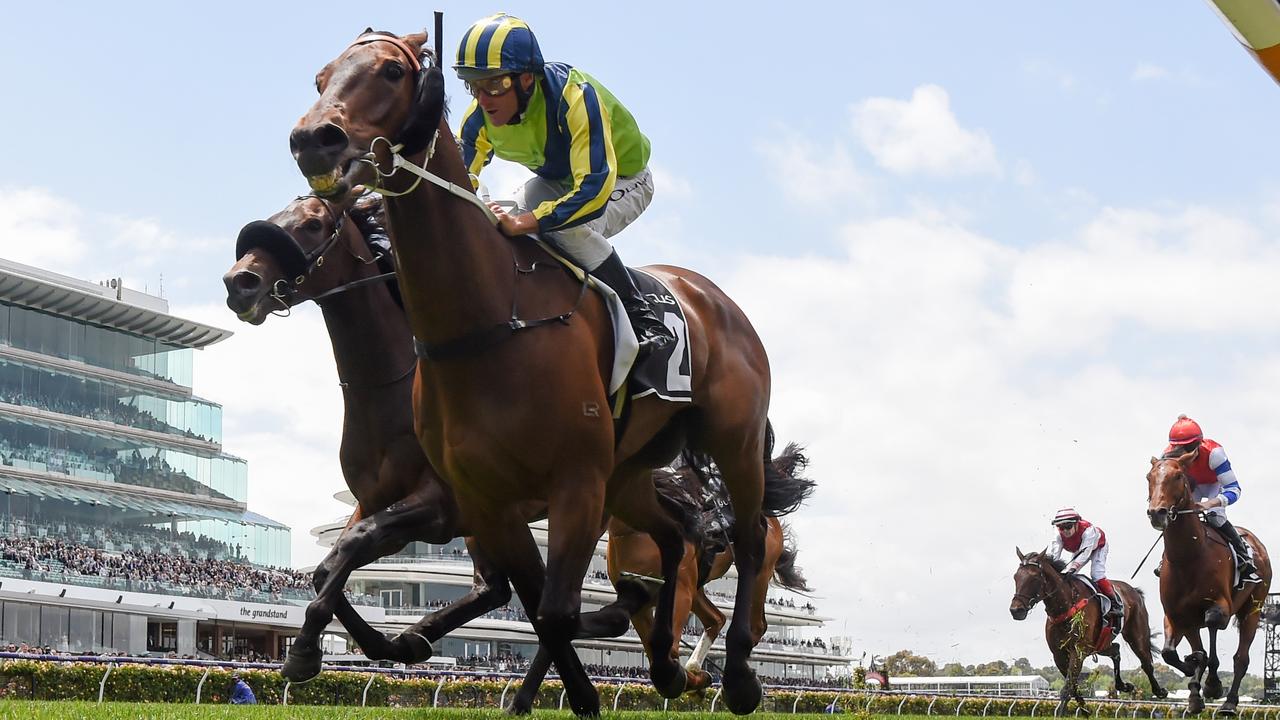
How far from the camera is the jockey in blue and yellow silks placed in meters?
6.09

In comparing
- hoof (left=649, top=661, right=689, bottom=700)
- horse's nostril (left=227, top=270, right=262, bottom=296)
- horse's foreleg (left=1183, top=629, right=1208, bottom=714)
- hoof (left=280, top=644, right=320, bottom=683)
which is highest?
horse's nostril (left=227, top=270, right=262, bottom=296)

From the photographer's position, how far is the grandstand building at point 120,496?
5134cm

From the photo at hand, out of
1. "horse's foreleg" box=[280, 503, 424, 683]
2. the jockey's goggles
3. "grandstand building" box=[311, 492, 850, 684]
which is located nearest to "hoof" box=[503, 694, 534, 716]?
"horse's foreleg" box=[280, 503, 424, 683]

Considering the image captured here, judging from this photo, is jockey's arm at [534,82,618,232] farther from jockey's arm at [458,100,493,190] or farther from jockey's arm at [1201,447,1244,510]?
jockey's arm at [1201,447,1244,510]

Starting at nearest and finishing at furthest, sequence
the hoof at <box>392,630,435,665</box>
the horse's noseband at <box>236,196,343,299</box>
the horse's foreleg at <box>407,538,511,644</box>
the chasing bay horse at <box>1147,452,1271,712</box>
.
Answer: the hoof at <box>392,630,435,665</box> → the horse's foreleg at <box>407,538,511,644</box> → the horse's noseband at <box>236,196,343,299</box> → the chasing bay horse at <box>1147,452,1271,712</box>

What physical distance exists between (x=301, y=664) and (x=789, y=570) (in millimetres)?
9470

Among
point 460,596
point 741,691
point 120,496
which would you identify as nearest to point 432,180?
point 741,691

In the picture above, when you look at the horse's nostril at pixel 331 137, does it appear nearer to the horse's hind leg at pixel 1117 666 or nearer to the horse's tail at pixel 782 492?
the horse's tail at pixel 782 492

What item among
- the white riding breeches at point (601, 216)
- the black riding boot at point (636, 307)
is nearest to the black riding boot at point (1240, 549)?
the white riding breeches at point (601, 216)

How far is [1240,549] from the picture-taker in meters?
14.9

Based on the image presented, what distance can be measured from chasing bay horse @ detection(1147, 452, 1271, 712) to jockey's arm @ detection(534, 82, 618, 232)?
963 cm

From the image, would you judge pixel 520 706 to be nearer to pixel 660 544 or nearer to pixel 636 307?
pixel 660 544

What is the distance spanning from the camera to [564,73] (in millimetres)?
6395

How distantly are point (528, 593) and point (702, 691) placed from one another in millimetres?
4718
